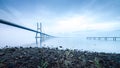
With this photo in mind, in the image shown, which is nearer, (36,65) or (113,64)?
(36,65)

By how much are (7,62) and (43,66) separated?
658 mm

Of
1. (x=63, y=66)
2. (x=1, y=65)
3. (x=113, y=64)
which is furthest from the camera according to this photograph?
(x=113, y=64)

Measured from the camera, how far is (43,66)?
1.75 metres

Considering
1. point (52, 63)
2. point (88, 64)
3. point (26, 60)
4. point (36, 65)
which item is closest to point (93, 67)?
point (88, 64)

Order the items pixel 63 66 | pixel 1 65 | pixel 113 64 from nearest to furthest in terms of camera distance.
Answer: pixel 1 65 → pixel 63 66 → pixel 113 64

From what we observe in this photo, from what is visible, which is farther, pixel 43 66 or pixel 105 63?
pixel 105 63

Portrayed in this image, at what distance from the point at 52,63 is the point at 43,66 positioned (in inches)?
7.8

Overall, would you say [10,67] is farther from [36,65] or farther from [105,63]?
[105,63]

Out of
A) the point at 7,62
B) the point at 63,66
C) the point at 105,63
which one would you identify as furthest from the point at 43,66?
the point at 105,63

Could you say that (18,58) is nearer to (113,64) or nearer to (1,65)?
(1,65)

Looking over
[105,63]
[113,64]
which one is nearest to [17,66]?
[105,63]

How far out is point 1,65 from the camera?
1.71 meters

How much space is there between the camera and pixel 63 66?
182 cm

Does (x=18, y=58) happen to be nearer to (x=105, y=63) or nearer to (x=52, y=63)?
(x=52, y=63)
